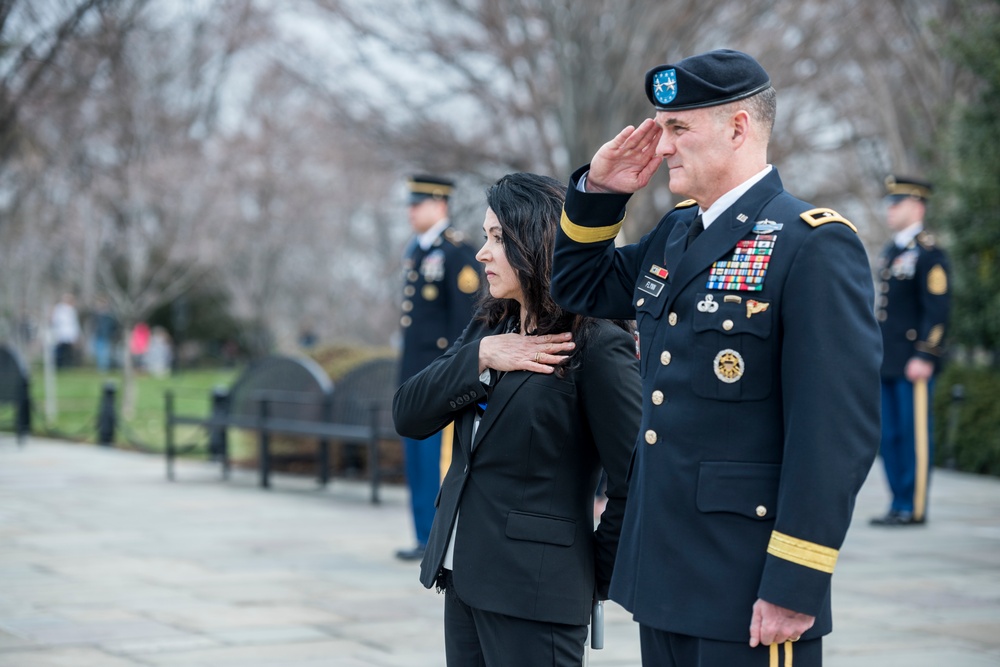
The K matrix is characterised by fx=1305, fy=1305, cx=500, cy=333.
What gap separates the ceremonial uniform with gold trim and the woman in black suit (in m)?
6.27

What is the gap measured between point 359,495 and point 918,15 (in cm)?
920

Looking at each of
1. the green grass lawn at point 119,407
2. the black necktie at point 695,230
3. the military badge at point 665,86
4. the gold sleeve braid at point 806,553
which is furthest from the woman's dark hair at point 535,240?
the green grass lawn at point 119,407

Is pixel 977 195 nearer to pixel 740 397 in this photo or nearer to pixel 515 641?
pixel 515 641

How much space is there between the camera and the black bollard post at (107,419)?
15883 millimetres

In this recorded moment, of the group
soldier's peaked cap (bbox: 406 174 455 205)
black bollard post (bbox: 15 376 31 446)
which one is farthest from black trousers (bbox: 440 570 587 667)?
black bollard post (bbox: 15 376 31 446)

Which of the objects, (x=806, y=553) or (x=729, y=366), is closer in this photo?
(x=806, y=553)

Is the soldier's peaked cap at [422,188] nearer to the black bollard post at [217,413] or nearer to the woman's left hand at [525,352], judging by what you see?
→ the woman's left hand at [525,352]

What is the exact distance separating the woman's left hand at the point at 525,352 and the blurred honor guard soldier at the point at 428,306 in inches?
178

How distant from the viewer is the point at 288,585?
7078 millimetres

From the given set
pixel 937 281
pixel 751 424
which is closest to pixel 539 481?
pixel 751 424

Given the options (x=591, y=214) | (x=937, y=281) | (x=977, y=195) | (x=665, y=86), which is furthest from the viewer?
(x=977, y=195)

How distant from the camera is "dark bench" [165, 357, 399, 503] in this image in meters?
10.3

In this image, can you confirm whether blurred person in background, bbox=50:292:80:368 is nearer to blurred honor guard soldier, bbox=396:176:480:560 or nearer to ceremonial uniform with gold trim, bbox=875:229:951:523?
blurred honor guard soldier, bbox=396:176:480:560

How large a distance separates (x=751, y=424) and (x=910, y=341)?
688cm
